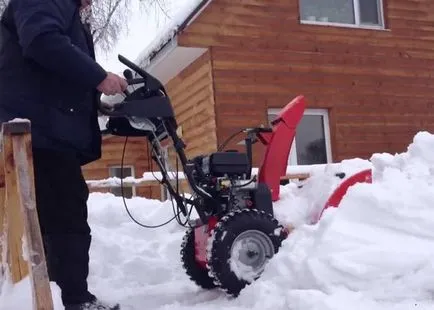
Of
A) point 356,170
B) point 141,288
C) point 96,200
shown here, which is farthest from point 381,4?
point 141,288

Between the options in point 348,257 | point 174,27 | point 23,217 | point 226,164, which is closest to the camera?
point 23,217

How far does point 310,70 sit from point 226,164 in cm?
659

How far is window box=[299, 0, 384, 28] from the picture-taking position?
10.4 meters

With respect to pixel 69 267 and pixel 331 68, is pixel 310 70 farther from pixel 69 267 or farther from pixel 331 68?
pixel 69 267

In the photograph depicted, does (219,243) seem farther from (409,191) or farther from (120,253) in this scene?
(120,253)

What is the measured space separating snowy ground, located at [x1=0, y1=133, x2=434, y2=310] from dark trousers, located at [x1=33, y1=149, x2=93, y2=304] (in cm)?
35

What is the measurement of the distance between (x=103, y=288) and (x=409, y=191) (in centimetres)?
234

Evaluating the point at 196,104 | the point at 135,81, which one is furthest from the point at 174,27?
the point at 135,81

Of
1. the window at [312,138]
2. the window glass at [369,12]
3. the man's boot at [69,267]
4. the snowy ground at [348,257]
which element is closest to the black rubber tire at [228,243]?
the snowy ground at [348,257]

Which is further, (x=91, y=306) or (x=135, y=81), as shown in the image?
(x=135, y=81)

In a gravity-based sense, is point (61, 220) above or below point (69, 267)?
above

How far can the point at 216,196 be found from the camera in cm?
389

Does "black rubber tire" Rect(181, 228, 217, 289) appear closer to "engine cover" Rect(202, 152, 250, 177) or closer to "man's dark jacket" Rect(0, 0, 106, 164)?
"engine cover" Rect(202, 152, 250, 177)

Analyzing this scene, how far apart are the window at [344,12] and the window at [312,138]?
161cm
